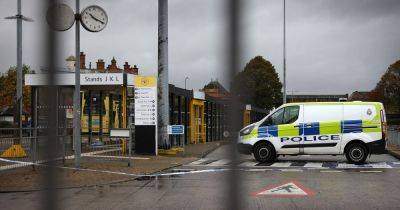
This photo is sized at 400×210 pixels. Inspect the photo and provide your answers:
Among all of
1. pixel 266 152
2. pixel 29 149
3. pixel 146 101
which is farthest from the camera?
pixel 146 101

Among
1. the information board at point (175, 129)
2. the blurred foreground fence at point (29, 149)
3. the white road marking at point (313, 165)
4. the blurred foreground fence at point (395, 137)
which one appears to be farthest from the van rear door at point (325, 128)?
the blurred foreground fence at point (395, 137)

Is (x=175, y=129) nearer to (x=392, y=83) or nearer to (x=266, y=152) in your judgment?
(x=266, y=152)

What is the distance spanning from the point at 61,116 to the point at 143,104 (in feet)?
60.9

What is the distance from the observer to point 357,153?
17562 millimetres

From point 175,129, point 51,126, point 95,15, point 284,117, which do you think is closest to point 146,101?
point 175,129

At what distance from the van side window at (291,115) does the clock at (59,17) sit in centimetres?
1605

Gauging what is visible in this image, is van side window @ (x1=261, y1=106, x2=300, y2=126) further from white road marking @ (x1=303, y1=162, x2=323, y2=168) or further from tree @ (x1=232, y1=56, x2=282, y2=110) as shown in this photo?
tree @ (x1=232, y1=56, x2=282, y2=110)

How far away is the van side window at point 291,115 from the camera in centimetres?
1772

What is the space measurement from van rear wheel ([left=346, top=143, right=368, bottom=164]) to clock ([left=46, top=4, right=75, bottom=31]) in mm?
16566

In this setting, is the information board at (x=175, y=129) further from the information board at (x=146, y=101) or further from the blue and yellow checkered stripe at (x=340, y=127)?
the blue and yellow checkered stripe at (x=340, y=127)

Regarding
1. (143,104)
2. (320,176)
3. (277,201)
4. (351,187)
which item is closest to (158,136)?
(143,104)

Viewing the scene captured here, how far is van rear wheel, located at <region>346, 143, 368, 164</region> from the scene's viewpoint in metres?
17.5

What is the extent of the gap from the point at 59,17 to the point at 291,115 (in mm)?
16486

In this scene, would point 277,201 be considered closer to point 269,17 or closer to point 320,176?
point 320,176
